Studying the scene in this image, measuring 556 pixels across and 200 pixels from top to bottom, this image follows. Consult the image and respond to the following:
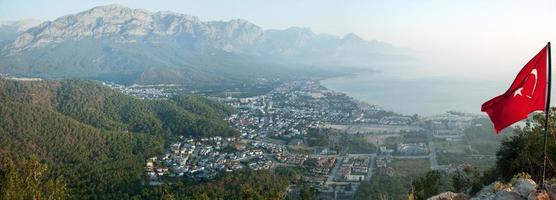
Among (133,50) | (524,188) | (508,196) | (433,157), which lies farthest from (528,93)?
(133,50)

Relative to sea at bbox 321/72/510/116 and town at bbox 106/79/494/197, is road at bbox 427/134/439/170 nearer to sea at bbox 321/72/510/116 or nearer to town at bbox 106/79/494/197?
town at bbox 106/79/494/197

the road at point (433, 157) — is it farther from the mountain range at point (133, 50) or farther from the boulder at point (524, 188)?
the mountain range at point (133, 50)

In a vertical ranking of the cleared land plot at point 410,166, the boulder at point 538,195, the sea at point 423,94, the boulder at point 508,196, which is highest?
the boulder at point 538,195

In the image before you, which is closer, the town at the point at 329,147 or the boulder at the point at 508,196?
the boulder at the point at 508,196

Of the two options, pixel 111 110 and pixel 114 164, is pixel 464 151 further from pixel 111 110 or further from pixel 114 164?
pixel 111 110

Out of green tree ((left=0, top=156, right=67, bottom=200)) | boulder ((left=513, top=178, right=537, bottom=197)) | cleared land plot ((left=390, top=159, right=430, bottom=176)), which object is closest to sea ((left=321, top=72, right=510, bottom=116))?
cleared land plot ((left=390, top=159, right=430, bottom=176))

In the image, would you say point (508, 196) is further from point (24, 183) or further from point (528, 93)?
point (24, 183)

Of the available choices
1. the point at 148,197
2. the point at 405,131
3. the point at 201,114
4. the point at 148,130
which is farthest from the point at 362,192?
the point at 201,114

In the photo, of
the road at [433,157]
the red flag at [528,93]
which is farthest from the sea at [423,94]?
the red flag at [528,93]
